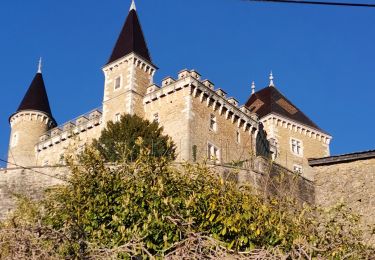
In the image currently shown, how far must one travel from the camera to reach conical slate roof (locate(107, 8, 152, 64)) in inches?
1430

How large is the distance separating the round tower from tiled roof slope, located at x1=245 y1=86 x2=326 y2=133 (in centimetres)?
1472

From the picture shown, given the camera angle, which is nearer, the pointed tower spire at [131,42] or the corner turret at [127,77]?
the corner turret at [127,77]

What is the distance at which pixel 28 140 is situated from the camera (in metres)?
41.0

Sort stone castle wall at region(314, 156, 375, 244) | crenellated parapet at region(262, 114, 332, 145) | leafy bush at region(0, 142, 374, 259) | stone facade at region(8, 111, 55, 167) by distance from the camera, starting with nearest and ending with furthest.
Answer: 1. leafy bush at region(0, 142, 374, 259)
2. stone castle wall at region(314, 156, 375, 244)
3. stone facade at region(8, 111, 55, 167)
4. crenellated parapet at region(262, 114, 332, 145)

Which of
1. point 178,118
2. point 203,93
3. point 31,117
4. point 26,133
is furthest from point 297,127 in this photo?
point 26,133

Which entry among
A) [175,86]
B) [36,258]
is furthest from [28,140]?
[36,258]

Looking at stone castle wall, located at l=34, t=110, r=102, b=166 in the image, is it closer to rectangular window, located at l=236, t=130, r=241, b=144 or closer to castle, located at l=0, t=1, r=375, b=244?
castle, located at l=0, t=1, r=375, b=244

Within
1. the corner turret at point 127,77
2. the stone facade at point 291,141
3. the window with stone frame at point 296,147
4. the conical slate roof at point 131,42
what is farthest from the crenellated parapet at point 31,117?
the window with stone frame at point 296,147

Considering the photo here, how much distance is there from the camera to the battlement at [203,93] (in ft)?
106

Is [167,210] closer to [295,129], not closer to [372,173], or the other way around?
[372,173]

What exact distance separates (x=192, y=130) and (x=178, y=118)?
3.73 ft

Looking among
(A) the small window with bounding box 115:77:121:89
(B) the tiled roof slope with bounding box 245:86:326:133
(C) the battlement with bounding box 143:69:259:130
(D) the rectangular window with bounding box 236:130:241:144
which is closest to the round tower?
(A) the small window with bounding box 115:77:121:89

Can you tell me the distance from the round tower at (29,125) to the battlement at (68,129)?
83 cm

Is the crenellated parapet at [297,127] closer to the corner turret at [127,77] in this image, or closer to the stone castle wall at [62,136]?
the corner turret at [127,77]
